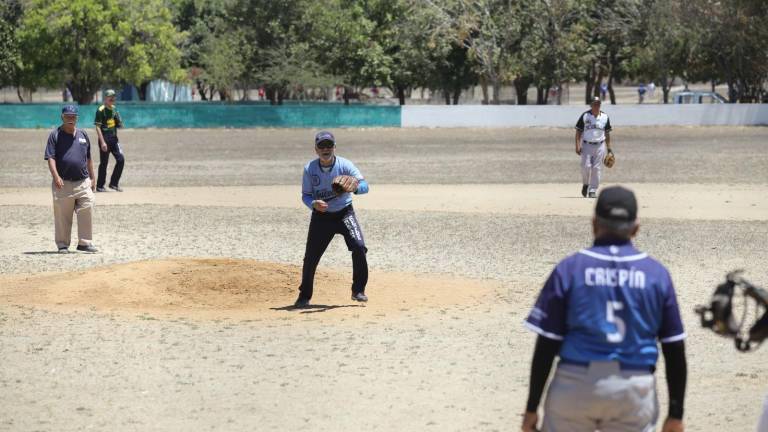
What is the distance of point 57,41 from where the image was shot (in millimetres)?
63375

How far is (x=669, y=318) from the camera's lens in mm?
4910

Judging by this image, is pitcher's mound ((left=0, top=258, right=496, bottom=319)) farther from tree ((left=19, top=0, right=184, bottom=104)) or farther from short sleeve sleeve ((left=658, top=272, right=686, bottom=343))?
tree ((left=19, top=0, right=184, bottom=104))

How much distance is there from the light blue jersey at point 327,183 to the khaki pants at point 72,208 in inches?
193

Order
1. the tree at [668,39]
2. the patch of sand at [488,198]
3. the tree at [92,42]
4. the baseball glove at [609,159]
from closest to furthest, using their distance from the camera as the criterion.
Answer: the patch of sand at [488,198] < the baseball glove at [609,159] < the tree at [668,39] < the tree at [92,42]

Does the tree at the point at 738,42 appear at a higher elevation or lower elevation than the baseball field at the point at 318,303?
higher

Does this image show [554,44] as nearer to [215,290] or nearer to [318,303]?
[215,290]

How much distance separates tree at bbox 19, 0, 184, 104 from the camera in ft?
206

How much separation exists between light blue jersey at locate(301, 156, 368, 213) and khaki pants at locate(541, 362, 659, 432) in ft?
21.7

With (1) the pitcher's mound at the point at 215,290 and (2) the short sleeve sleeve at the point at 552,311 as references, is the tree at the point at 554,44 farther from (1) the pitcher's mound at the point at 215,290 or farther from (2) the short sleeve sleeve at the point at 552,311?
(2) the short sleeve sleeve at the point at 552,311

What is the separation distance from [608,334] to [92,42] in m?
62.0

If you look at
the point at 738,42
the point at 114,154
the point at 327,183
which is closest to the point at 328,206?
the point at 327,183

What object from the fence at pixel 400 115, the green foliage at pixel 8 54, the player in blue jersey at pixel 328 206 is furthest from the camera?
the green foliage at pixel 8 54

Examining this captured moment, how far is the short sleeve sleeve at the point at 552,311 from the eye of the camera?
4.86m

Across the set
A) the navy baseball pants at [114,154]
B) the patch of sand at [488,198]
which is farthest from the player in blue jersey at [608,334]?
the navy baseball pants at [114,154]
